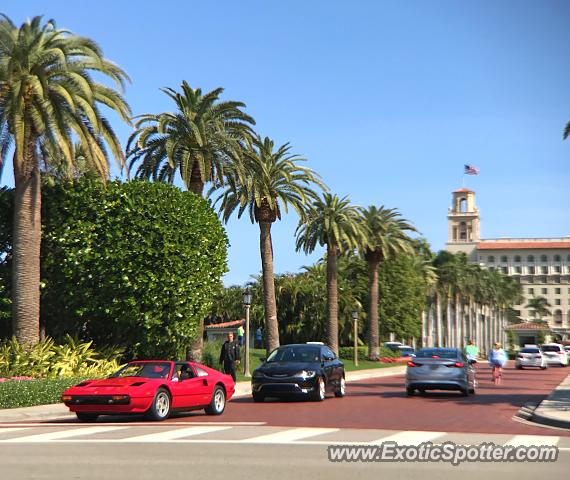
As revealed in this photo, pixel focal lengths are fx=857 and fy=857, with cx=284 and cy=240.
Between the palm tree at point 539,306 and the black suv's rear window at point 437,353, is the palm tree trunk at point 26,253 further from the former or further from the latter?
the palm tree at point 539,306

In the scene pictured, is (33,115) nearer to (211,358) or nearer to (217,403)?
(217,403)

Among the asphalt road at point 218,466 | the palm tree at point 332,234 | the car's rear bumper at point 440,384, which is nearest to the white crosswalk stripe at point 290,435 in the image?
the asphalt road at point 218,466

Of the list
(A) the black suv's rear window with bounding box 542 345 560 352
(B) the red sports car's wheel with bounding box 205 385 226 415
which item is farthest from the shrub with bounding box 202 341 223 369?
(A) the black suv's rear window with bounding box 542 345 560 352

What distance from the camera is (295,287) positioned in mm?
70750

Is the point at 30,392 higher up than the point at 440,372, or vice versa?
the point at 440,372

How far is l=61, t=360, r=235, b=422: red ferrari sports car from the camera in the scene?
17078 millimetres

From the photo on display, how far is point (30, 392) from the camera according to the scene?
21453mm

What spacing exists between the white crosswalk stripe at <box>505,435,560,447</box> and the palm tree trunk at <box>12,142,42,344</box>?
56.9ft

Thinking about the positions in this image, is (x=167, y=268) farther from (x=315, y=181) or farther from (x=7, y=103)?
(x=315, y=181)

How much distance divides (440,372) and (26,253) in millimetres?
13493

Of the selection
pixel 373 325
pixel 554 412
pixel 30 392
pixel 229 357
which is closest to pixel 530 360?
pixel 373 325

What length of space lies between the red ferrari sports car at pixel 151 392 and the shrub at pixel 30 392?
341cm

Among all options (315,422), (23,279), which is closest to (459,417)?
(315,422)

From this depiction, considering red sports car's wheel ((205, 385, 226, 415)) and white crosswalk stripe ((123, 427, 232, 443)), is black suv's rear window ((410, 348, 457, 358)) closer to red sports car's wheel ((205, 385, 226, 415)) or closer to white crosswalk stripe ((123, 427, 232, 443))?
red sports car's wheel ((205, 385, 226, 415))
